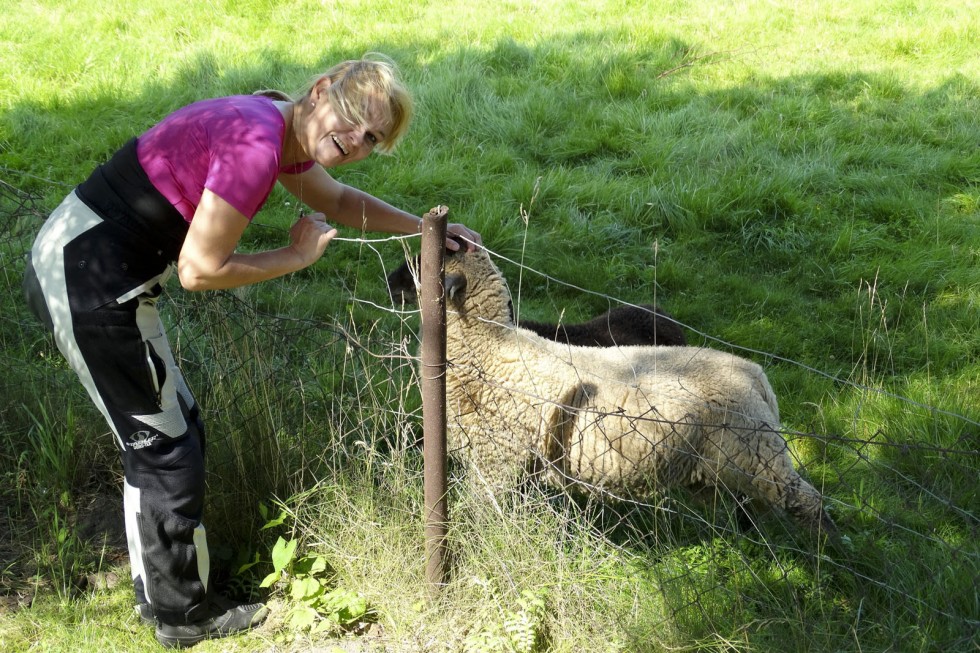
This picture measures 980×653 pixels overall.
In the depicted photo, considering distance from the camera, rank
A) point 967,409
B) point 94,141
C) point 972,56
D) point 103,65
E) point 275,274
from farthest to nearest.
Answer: point 972,56 → point 103,65 → point 94,141 → point 967,409 → point 275,274

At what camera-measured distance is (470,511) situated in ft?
11.1

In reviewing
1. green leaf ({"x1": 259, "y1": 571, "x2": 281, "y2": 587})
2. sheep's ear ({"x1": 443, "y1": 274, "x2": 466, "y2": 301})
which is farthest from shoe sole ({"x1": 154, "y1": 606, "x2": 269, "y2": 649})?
sheep's ear ({"x1": 443, "y1": 274, "x2": 466, "y2": 301})

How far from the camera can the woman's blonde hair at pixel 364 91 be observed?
2.89 meters

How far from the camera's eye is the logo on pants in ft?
9.82

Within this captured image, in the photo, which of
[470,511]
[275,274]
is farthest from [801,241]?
[275,274]

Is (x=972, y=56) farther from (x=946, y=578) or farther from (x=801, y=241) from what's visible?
(x=946, y=578)

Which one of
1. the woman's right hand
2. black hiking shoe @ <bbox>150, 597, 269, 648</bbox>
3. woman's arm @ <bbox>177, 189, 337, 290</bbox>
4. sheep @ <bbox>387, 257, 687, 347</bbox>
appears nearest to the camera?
woman's arm @ <bbox>177, 189, 337, 290</bbox>

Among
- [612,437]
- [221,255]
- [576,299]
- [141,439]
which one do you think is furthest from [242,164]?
[576,299]

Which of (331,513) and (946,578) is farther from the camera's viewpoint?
(331,513)

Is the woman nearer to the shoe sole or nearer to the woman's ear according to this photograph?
the woman's ear

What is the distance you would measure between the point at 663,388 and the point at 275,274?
1917mm

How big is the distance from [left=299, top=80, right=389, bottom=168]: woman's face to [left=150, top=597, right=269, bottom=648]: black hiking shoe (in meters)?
1.79

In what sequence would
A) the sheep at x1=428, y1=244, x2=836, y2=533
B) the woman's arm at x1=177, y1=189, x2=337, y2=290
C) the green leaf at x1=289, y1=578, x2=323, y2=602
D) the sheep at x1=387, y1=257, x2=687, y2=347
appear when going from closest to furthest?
1. the woman's arm at x1=177, y1=189, x2=337, y2=290
2. the green leaf at x1=289, y1=578, x2=323, y2=602
3. the sheep at x1=428, y1=244, x2=836, y2=533
4. the sheep at x1=387, y1=257, x2=687, y2=347

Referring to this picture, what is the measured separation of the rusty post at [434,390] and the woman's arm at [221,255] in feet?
1.15
